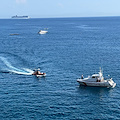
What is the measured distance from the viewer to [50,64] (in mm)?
122188

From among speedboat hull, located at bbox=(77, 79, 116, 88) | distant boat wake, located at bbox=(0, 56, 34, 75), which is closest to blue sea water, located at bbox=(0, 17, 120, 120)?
distant boat wake, located at bbox=(0, 56, 34, 75)

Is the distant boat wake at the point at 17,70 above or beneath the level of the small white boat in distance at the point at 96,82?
above

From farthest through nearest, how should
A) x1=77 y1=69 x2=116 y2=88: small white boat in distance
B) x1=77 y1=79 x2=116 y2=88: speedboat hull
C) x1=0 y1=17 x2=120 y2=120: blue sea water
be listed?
1. x1=77 y1=69 x2=116 y2=88: small white boat in distance
2. x1=77 y1=79 x2=116 y2=88: speedboat hull
3. x1=0 y1=17 x2=120 y2=120: blue sea water

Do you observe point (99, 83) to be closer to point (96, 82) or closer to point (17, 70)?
point (96, 82)

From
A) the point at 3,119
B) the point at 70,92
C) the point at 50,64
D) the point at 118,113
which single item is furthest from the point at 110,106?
the point at 50,64

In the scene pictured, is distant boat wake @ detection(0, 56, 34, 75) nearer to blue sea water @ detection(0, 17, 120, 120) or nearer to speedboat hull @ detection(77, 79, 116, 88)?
blue sea water @ detection(0, 17, 120, 120)

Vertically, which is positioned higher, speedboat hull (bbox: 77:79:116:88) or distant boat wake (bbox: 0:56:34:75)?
distant boat wake (bbox: 0:56:34:75)

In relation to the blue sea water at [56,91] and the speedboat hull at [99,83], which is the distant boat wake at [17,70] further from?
the speedboat hull at [99,83]

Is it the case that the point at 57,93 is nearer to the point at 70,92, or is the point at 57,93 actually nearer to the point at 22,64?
the point at 70,92

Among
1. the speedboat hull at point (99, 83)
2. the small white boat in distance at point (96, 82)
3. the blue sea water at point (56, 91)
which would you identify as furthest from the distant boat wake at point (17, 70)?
the small white boat in distance at point (96, 82)

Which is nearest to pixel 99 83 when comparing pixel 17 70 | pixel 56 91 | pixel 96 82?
pixel 96 82

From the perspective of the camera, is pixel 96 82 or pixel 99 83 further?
pixel 96 82

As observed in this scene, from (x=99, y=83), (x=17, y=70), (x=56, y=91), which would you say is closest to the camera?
(x=56, y=91)

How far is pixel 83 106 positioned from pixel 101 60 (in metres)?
57.7
